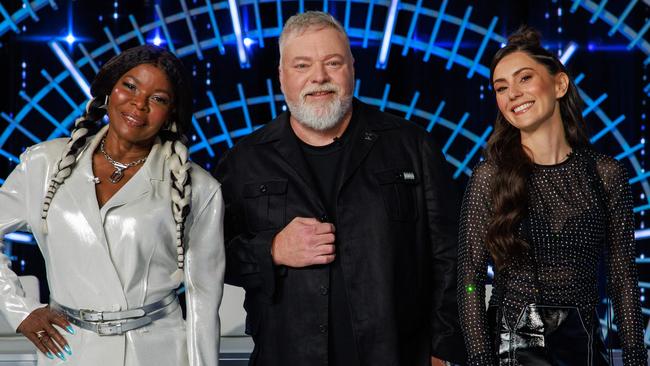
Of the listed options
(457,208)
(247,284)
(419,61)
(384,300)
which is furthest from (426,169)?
(419,61)

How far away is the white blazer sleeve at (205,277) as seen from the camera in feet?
7.57

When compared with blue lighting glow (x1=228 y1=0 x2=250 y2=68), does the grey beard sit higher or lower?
lower

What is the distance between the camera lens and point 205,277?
2357 millimetres

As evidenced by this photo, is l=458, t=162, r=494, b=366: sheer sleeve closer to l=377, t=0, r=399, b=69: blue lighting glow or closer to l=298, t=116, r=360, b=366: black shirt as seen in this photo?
l=298, t=116, r=360, b=366: black shirt

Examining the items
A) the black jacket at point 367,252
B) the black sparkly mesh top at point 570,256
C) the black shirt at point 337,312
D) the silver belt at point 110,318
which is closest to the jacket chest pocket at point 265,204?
the black jacket at point 367,252

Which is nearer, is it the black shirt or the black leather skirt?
the black leather skirt

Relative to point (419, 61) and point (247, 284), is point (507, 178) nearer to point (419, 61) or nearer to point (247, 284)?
point (247, 284)

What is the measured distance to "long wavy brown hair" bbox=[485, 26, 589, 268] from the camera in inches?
87.3

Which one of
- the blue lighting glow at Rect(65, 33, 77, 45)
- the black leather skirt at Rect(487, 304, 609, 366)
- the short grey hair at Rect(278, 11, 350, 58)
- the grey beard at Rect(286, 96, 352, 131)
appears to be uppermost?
the blue lighting glow at Rect(65, 33, 77, 45)

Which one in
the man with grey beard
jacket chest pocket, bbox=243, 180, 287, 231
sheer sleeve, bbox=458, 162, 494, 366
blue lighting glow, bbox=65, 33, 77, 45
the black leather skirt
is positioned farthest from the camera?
blue lighting glow, bbox=65, 33, 77, 45

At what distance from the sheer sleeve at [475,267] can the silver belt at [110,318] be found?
0.82m

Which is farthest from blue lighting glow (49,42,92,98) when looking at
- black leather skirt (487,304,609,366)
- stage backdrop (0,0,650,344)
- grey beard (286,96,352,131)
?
black leather skirt (487,304,609,366)

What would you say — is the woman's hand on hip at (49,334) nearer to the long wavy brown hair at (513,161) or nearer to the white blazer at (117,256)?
the white blazer at (117,256)

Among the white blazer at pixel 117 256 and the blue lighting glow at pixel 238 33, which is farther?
the blue lighting glow at pixel 238 33
